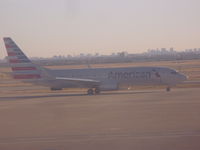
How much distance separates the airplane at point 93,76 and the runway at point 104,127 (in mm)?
13038

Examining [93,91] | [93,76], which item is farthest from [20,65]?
[93,91]

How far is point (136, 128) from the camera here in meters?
14.5

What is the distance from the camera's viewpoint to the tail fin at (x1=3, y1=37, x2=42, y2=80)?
35688mm

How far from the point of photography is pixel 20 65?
1416 inches

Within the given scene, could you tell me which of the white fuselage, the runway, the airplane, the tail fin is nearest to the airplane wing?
the airplane

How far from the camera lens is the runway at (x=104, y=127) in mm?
11844

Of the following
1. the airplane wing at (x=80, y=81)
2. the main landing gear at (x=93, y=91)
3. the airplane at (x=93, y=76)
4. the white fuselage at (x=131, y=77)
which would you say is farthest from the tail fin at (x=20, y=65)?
the main landing gear at (x=93, y=91)

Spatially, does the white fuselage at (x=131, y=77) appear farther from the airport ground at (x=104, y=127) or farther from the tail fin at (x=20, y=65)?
the airport ground at (x=104, y=127)

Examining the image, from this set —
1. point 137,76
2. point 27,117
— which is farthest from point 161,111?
point 137,76

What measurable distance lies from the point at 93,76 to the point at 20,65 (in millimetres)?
6882

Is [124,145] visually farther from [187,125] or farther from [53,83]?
[53,83]

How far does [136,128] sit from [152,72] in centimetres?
2081

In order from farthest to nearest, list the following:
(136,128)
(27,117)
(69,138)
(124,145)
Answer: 1. (27,117)
2. (136,128)
3. (69,138)
4. (124,145)

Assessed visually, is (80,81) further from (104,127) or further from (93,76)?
(104,127)
